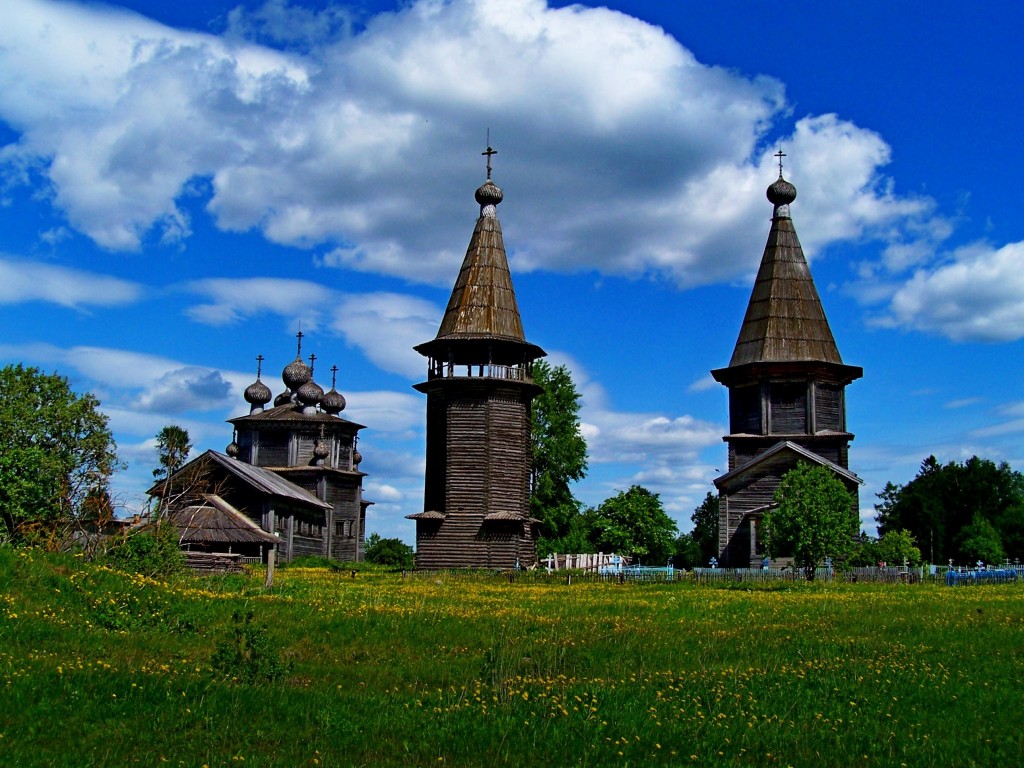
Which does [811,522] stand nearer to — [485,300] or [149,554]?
[485,300]

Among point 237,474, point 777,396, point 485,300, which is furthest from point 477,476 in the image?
point 777,396

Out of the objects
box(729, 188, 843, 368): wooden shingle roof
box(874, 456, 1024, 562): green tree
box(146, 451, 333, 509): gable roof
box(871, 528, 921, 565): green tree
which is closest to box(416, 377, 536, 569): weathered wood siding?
box(146, 451, 333, 509): gable roof

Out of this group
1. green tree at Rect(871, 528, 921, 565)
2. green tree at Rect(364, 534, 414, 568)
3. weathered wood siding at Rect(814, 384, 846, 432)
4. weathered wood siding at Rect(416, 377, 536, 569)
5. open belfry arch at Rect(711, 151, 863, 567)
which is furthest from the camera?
green tree at Rect(364, 534, 414, 568)

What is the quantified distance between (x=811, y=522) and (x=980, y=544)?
31959 mm

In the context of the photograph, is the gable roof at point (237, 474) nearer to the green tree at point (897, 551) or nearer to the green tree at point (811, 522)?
the green tree at point (811, 522)

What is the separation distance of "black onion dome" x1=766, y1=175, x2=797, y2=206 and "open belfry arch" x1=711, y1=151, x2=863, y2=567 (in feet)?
11.4

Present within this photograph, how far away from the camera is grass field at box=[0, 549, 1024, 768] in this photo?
9.29m

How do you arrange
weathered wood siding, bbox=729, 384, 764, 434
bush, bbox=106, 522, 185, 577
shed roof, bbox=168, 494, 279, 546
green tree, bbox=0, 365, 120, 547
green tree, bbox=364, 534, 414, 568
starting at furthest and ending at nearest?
green tree, bbox=364, 534, 414, 568
weathered wood siding, bbox=729, 384, 764, 434
shed roof, bbox=168, 494, 279, 546
green tree, bbox=0, 365, 120, 547
bush, bbox=106, 522, 185, 577

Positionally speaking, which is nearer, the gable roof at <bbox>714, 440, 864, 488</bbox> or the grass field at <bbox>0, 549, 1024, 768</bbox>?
the grass field at <bbox>0, 549, 1024, 768</bbox>

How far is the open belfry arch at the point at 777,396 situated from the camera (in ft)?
159

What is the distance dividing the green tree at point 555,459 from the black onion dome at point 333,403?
691 inches

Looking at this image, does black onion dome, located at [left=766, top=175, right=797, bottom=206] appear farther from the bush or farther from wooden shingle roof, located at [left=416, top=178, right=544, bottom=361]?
the bush

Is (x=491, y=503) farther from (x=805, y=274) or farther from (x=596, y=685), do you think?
(x=596, y=685)

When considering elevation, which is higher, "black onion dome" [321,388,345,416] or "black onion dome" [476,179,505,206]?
"black onion dome" [476,179,505,206]
